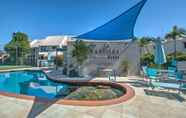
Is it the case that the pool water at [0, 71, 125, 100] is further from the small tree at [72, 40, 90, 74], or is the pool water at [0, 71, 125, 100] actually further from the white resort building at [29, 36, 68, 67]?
the white resort building at [29, 36, 68, 67]

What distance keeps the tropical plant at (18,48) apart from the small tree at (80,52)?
27.7 metres

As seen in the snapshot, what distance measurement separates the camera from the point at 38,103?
5.61 meters

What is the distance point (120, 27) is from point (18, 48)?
35.3m

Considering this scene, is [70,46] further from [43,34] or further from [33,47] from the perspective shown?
[43,34]

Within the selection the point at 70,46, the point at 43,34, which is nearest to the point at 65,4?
the point at 70,46

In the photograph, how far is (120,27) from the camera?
842 cm

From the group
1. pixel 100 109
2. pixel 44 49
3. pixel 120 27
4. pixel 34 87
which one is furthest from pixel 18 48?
pixel 100 109

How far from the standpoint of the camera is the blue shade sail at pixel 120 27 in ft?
25.4

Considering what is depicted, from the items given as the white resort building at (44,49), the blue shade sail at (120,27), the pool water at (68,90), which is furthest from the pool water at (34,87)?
the white resort building at (44,49)

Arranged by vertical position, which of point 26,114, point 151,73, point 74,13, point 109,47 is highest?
point 74,13

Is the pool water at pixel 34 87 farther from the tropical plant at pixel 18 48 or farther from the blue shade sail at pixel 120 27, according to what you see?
the tropical plant at pixel 18 48

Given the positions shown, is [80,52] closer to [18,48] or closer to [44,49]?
[44,49]

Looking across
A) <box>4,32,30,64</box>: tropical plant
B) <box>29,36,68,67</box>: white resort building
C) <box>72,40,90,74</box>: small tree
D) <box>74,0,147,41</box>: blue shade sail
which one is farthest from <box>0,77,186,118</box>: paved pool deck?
<box>4,32,30,64</box>: tropical plant

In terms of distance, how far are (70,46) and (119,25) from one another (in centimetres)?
804
